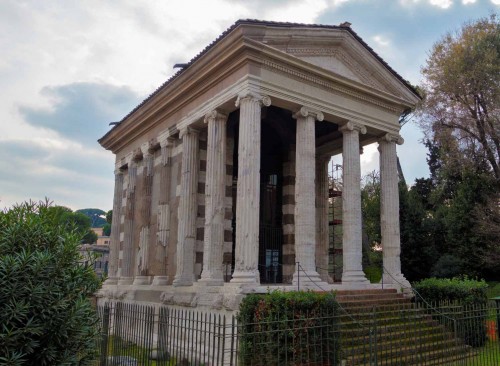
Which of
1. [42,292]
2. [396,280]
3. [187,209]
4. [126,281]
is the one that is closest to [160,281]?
[187,209]

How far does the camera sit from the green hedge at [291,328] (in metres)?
9.02

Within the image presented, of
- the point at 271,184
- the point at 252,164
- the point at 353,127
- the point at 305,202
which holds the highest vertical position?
the point at 353,127

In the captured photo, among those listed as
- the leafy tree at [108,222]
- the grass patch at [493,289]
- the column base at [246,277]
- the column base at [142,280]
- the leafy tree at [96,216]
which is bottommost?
the grass patch at [493,289]

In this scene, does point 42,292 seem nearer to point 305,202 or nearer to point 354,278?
point 305,202

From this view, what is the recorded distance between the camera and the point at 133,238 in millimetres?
19297

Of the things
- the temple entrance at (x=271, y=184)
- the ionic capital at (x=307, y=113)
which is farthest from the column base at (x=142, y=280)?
the ionic capital at (x=307, y=113)

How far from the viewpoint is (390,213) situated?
16.2 meters

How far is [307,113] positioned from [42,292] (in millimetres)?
10400

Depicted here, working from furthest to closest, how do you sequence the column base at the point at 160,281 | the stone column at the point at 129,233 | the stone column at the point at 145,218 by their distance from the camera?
the stone column at the point at 129,233
the stone column at the point at 145,218
the column base at the point at 160,281

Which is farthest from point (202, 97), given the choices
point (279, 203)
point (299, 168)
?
point (279, 203)

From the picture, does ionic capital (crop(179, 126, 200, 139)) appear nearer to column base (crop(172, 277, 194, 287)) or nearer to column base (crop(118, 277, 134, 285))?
column base (crop(172, 277, 194, 287))

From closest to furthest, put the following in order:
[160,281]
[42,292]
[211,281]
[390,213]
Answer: [42,292] → [211,281] → [160,281] → [390,213]

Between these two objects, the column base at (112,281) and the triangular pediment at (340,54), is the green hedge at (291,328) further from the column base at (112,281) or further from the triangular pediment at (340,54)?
the column base at (112,281)

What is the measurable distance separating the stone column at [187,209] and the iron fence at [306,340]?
3.90 meters
